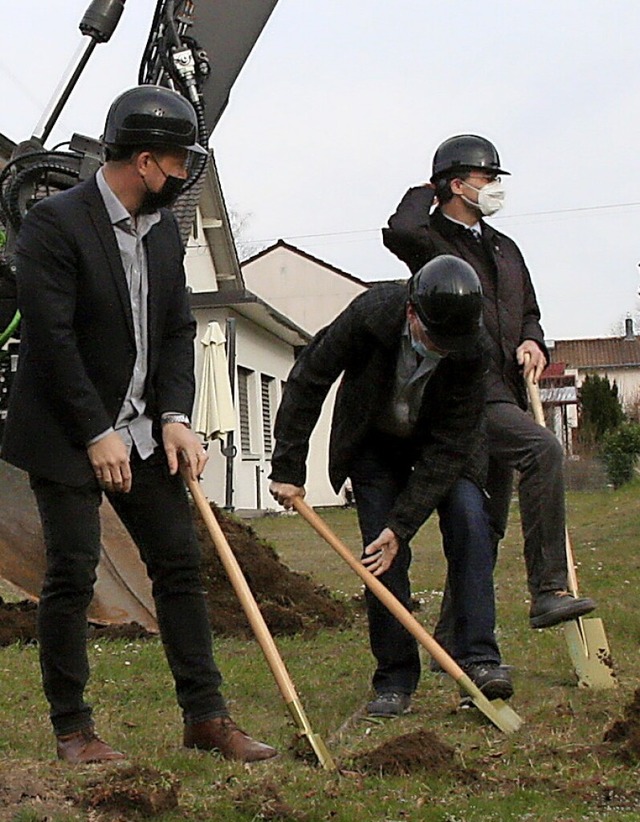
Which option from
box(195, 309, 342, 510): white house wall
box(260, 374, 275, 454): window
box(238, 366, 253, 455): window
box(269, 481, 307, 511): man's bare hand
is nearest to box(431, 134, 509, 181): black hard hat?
box(269, 481, 307, 511): man's bare hand

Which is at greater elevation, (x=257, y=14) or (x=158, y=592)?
(x=257, y=14)

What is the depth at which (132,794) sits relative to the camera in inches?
144

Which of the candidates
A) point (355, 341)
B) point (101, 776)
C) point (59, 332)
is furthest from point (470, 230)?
point (101, 776)

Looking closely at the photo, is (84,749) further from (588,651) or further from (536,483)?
(588,651)

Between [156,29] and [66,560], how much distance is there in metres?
5.70

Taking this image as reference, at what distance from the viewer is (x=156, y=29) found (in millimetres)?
9195

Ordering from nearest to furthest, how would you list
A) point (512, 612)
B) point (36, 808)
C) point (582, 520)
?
point (36, 808), point (512, 612), point (582, 520)

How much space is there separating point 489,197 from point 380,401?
1219 millimetres

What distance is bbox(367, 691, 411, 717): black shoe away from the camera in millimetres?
5230

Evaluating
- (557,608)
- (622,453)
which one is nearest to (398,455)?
(557,608)

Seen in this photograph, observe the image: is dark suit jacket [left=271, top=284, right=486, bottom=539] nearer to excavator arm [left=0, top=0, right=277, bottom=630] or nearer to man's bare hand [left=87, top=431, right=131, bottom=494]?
man's bare hand [left=87, top=431, right=131, bottom=494]

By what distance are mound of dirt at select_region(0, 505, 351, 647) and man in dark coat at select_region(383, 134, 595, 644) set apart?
2.03m

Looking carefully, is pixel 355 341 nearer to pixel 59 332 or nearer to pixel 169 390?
pixel 169 390

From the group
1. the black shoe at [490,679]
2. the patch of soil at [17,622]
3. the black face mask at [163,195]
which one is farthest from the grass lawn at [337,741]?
the black face mask at [163,195]
